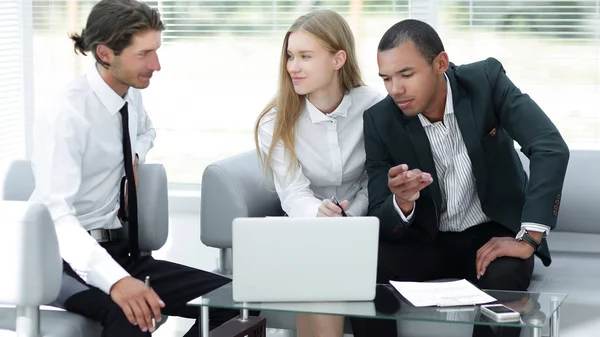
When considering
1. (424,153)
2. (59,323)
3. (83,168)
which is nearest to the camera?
(59,323)

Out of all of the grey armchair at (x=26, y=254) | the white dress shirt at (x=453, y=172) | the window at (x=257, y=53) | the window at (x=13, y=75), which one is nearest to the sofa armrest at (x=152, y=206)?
the grey armchair at (x=26, y=254)

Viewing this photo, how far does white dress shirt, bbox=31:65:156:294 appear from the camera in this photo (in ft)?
8.42

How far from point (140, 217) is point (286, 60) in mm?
716

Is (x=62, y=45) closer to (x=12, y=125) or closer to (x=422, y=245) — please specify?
(x=12, y=125)

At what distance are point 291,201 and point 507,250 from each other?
0.73 meters

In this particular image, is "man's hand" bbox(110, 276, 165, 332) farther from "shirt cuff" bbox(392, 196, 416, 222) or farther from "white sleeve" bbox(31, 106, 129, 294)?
"shirt cuff" bbox(392, 196, 416, 222)

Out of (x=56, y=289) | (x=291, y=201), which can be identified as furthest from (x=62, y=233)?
(x=291, y=201)

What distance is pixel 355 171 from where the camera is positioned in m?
3.24

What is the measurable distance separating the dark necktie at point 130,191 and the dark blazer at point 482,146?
0.76 m

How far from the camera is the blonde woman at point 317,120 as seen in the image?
312 centimetres

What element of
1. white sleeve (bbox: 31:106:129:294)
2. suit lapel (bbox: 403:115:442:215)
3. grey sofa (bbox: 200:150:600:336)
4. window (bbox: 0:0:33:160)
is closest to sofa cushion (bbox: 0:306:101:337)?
white sleeve (bbox: 31:106:129:294)

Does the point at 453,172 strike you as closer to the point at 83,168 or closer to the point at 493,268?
the point at 493,268

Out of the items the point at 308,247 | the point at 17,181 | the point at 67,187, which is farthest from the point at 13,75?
the point at 308,247

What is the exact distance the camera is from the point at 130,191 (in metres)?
2.91
